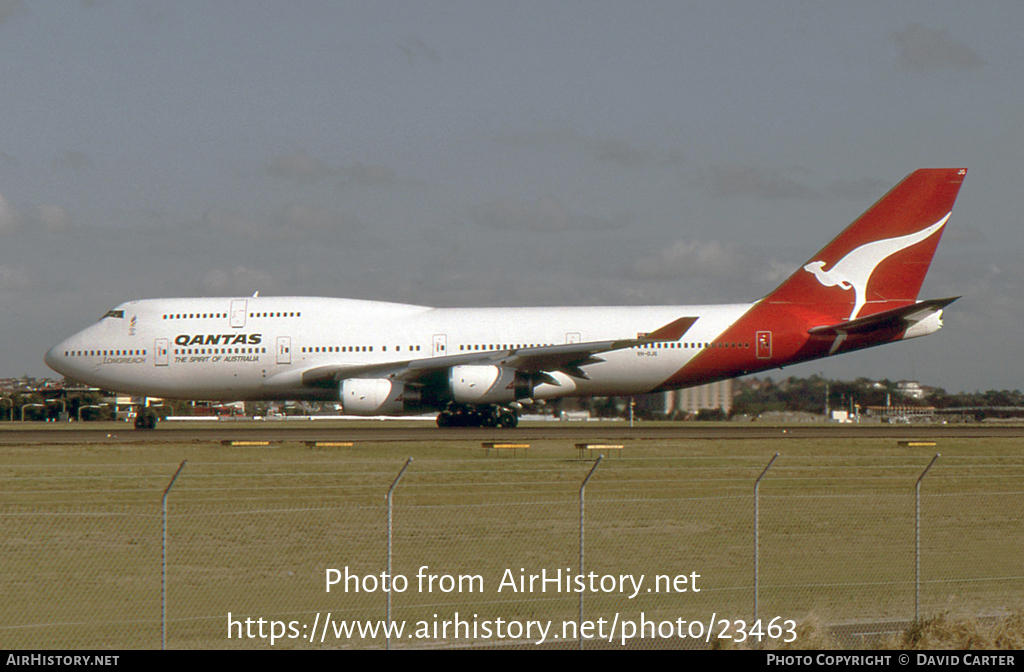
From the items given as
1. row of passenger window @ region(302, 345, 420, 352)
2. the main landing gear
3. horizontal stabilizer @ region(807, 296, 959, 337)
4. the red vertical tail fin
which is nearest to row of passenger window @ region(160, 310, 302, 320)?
row of passenger window @ region(302, 345, 420, 352)

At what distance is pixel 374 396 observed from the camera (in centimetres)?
2978

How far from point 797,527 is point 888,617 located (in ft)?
14.3

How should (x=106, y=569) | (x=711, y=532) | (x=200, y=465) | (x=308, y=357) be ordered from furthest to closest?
(x=308, y=357) < (x=200, y=465) < (x=711, y=532) < (x=106, y=569)

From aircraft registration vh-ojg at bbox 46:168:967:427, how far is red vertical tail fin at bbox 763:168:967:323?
0.03m

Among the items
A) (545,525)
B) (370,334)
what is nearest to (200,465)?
(545,525)

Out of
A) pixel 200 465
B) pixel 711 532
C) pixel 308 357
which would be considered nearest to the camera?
pixel 711 532

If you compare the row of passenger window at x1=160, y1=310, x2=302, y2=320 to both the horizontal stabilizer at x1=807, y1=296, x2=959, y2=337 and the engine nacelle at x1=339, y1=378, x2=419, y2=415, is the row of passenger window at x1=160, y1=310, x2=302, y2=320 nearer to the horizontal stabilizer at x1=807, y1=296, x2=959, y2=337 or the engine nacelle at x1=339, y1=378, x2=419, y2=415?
the engine nacelle at x1=339, y1=378, x2=419, y2=415

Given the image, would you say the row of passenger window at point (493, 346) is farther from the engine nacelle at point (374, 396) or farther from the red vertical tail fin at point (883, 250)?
the red vertical tail fin at point (883, 250)

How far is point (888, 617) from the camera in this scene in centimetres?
1030

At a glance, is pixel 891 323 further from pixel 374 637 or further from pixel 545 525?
pixel 374 637

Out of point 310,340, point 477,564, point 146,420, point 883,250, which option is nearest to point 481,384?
point 310,340

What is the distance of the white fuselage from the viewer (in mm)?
32000

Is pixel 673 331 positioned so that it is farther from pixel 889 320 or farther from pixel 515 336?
pixel 889 320

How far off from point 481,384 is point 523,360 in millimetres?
1620
